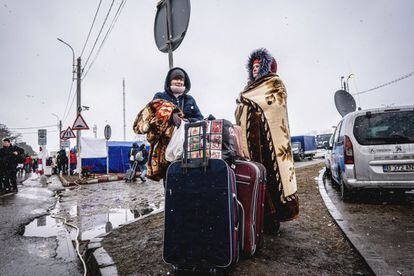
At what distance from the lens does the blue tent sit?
19703mm

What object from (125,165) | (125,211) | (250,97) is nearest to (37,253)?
(125,211)

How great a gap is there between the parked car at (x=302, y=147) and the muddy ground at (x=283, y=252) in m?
25.5

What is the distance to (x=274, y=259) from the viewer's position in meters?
2.64

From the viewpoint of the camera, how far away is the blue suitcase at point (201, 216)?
2.16m

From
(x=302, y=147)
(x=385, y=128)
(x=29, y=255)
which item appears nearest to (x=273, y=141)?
(x=385, y=128)

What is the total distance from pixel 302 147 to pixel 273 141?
29.2 m

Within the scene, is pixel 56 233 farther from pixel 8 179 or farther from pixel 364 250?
pixel 8 179

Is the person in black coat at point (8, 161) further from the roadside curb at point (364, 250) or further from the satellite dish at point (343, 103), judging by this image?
the satellite dish at point (343, 103)

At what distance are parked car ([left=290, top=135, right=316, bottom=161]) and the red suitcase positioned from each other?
2685 cm

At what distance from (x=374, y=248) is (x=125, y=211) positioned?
4743mm

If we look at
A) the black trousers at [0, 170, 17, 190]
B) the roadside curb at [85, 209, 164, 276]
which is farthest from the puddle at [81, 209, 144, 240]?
the black trousers at [0, 170, 17, 190]

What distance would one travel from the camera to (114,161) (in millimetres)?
19844

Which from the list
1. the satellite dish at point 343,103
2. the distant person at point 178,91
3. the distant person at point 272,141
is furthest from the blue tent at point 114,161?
the distant person at point 272,141

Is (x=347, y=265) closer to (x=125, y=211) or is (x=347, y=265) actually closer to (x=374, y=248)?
(x=374, y=248)
